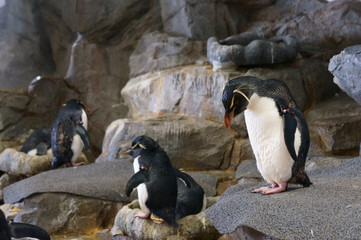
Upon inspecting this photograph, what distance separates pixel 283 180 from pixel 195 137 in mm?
2789

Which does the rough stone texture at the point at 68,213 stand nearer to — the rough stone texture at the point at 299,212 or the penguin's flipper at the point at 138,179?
the penguin's flipper at the point at 138,179

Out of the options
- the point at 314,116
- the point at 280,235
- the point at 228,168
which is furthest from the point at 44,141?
the point at 280,235

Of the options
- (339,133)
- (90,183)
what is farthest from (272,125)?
(339,133)

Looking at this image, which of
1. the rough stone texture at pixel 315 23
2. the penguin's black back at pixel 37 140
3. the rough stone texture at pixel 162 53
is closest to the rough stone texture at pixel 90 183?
the penguin's black back at pixel 37 140

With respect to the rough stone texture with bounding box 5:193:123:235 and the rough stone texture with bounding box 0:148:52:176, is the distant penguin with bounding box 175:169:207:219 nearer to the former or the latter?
the rough stone texture with bounding box 5:193:123:235

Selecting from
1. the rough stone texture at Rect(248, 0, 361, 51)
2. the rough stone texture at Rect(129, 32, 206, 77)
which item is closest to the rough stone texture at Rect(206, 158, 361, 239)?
the rough stone texture at Rect(248, 0, 361, 51)

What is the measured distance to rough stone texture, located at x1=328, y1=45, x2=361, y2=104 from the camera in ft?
12.8

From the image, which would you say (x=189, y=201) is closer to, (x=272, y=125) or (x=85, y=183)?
(x=272, y=125)

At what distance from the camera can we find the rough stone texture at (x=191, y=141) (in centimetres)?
513

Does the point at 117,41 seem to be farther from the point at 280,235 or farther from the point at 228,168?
the point at 280,235

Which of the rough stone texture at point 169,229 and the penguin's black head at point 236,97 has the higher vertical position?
the penguin's black head at point 236,97

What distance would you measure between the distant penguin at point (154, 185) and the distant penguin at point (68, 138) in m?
2.27

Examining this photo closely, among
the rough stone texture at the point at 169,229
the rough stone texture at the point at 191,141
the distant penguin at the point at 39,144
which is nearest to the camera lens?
the rough stone texture at the point at 169,229

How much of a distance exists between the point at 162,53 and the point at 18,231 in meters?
4.10
